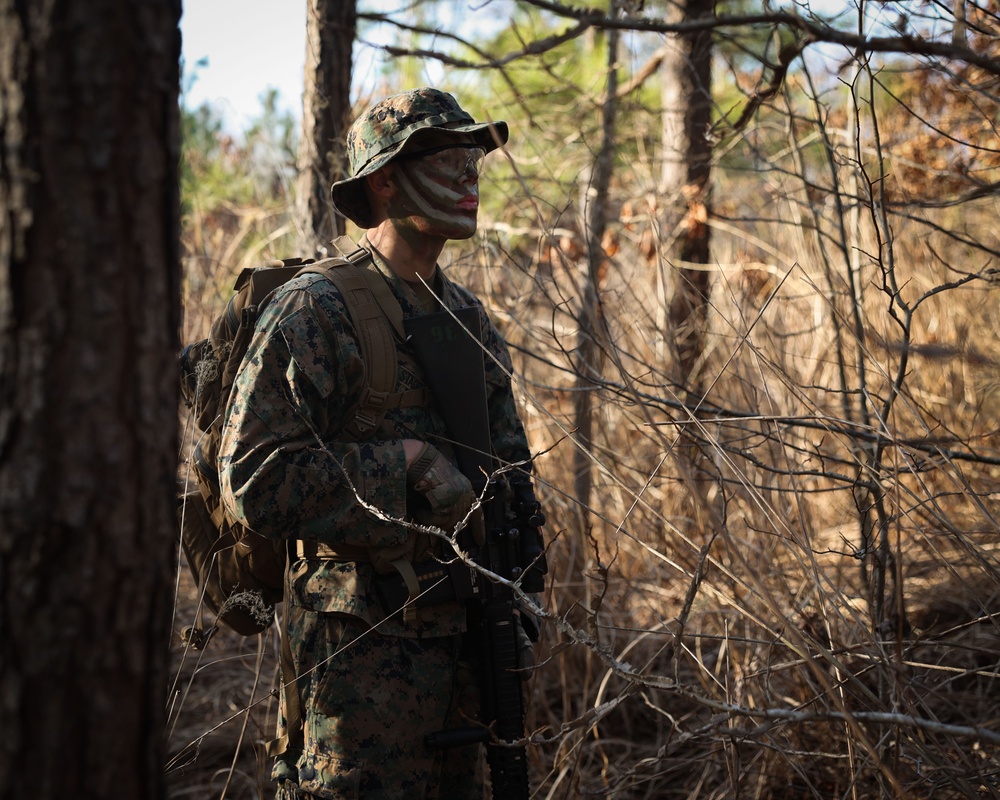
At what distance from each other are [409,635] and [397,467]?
1.30 feet

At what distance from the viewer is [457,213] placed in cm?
222

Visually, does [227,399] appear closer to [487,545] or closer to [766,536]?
[487,545]

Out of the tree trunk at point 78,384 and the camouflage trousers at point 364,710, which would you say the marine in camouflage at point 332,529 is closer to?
the camouflage trousers at point 364,710

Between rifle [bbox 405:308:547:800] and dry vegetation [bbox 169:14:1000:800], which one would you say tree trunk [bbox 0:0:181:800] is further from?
rifle [bbox 405:308:547:800]

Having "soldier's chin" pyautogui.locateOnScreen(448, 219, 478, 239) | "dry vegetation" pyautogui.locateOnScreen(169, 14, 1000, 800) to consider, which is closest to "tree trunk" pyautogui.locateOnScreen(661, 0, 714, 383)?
Answer: "dry vegetation" pyautogui.locateOnScreen(169, 14, 1000, 800)

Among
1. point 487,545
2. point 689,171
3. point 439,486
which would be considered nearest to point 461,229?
point 439,486

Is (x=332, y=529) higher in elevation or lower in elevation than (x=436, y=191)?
lower

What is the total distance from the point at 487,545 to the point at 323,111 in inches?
91.2

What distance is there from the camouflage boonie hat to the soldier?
0.07ft

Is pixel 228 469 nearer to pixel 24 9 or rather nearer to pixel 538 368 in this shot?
pixel 24 9

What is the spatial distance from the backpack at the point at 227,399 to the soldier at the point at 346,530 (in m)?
0.04

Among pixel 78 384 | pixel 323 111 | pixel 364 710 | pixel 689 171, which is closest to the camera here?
pixel 78 384

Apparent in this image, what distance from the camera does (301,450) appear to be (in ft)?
6.41

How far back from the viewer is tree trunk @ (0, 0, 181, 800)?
3.16 ft
